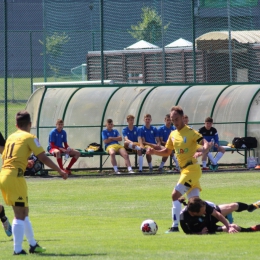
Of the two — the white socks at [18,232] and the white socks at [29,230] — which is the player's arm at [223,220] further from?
the white socks at [18,232]

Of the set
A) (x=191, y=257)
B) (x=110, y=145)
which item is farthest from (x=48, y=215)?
(x=110, y=145)

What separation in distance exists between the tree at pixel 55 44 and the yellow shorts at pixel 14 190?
20.6 meters

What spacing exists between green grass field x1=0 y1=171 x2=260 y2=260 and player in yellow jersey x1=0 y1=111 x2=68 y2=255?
32 centimetres

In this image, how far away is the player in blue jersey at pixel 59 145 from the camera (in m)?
23.6

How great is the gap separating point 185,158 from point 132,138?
40.6 ft

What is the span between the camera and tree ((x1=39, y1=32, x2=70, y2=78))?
3164 cm

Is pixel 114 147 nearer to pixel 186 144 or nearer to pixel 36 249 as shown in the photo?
pixel 186 144

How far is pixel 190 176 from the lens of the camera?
12.1 meters

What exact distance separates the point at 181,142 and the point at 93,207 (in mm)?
4472

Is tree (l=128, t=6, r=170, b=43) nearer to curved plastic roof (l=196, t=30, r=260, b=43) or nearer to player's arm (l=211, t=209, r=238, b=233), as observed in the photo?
curved plastic roof (l=196, t=30, r=260, b=43)

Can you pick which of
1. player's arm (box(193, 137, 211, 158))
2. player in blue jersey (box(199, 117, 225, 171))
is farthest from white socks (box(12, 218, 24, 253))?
player in blue jersey (box(199, 117, 225, 171))

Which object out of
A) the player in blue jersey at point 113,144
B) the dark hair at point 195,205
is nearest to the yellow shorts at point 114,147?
the player in blue jersey at point 113,144

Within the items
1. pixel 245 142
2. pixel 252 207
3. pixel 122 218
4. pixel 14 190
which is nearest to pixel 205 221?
pixel 252 207

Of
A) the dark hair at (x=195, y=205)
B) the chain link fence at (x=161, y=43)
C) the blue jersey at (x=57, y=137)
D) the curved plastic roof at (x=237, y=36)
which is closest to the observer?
the dark hair at (x=195, y=205)
